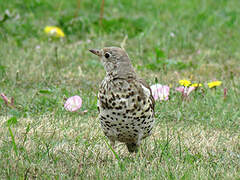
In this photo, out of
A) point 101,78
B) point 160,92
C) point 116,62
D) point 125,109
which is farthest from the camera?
point 101,78

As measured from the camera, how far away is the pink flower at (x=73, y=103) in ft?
16.7

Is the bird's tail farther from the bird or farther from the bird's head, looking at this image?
the bird's head

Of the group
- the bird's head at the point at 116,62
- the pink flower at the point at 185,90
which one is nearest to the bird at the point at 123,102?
the bird's head at the point at 116,62

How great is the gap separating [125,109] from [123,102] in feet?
0.20

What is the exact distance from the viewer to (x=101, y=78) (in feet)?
21.2

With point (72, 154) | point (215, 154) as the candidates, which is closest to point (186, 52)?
point (215, 154)

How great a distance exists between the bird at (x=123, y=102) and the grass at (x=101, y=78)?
9.1 inches

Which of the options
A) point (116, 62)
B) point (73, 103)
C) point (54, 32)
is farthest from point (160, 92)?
point (54, 32)

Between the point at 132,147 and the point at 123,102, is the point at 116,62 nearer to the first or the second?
the point at 123,102

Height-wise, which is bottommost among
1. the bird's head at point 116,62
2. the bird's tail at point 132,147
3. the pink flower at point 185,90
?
the bird's tail at point 132,147

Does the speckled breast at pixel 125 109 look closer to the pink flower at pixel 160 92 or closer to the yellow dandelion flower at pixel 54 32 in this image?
the pink flower at pixel 160 92

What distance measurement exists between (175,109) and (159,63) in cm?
152

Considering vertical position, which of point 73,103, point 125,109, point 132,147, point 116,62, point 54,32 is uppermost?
point 116,62

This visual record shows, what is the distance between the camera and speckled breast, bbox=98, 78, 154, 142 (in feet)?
12.4
